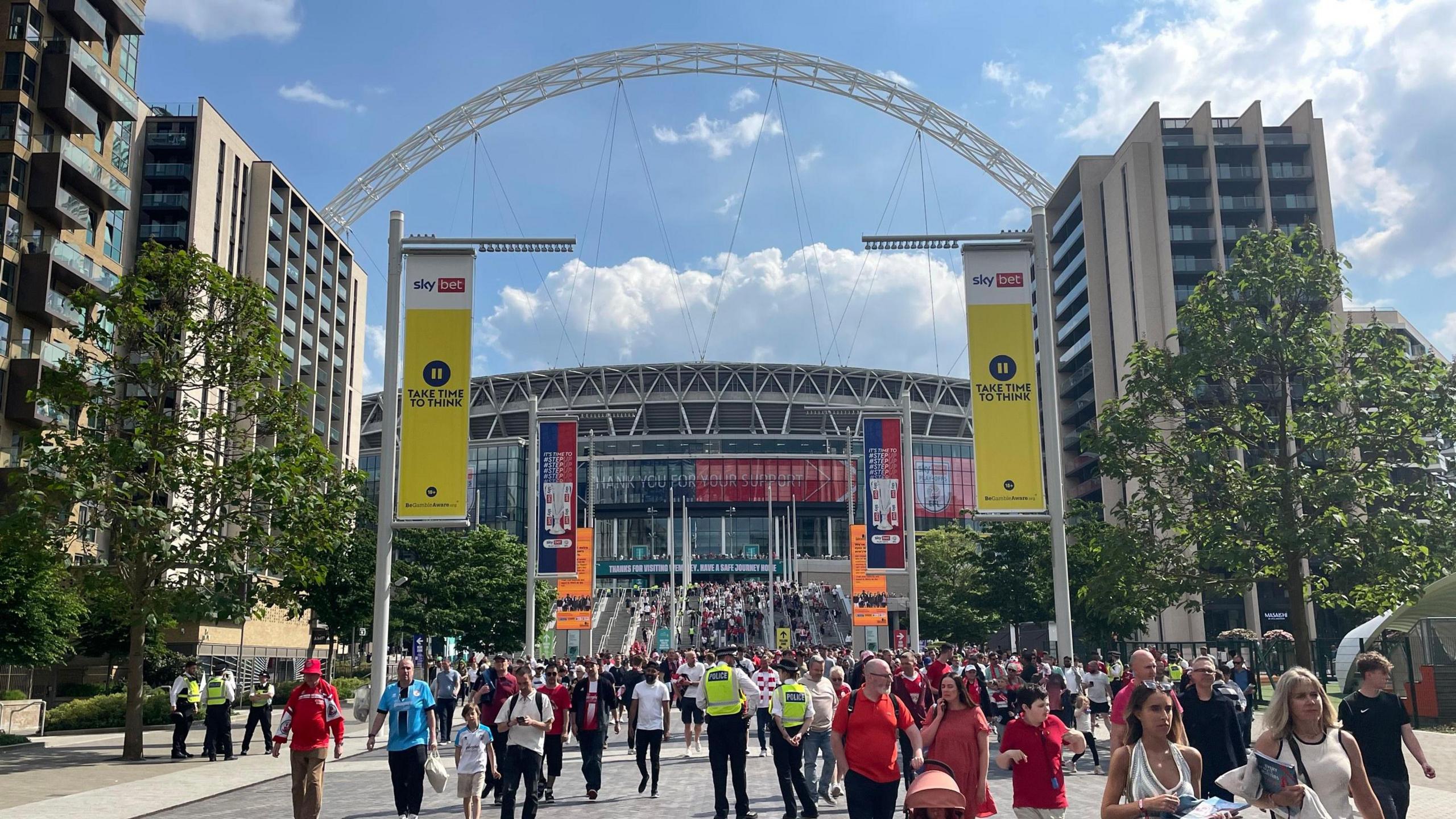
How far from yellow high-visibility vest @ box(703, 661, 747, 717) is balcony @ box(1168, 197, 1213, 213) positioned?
76.8m

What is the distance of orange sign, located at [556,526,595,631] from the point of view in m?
40.7

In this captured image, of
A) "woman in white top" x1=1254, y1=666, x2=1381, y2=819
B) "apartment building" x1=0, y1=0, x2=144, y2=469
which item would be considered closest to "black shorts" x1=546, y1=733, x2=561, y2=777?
"woman in white top" x1=1254, y1=666, x2=1381, y2=819

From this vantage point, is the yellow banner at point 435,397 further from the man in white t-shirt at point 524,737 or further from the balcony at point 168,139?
the balcony at point 168,139

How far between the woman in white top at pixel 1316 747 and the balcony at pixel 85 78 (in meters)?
53.9

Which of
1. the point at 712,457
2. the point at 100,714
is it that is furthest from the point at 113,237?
the point at 712,457

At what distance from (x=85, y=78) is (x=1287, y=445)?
48635mm

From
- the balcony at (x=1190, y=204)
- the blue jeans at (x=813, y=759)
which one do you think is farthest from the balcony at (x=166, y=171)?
the blue jeans at (x=813, y=759)

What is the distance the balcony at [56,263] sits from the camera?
47.2 m

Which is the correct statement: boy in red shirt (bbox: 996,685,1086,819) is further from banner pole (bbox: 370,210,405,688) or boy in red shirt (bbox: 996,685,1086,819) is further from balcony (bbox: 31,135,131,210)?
balcony (bbox: 31,135,131,210)

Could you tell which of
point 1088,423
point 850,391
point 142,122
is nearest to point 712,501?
point 850,391

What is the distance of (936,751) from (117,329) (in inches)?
877

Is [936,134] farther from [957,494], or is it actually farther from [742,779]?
[742,779]

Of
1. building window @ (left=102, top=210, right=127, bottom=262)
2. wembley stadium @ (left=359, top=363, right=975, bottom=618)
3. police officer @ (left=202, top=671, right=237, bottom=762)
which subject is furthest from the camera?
wembley stadium @ (left=359, top=363, right=975, bottom=618)

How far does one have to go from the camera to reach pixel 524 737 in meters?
12.7
